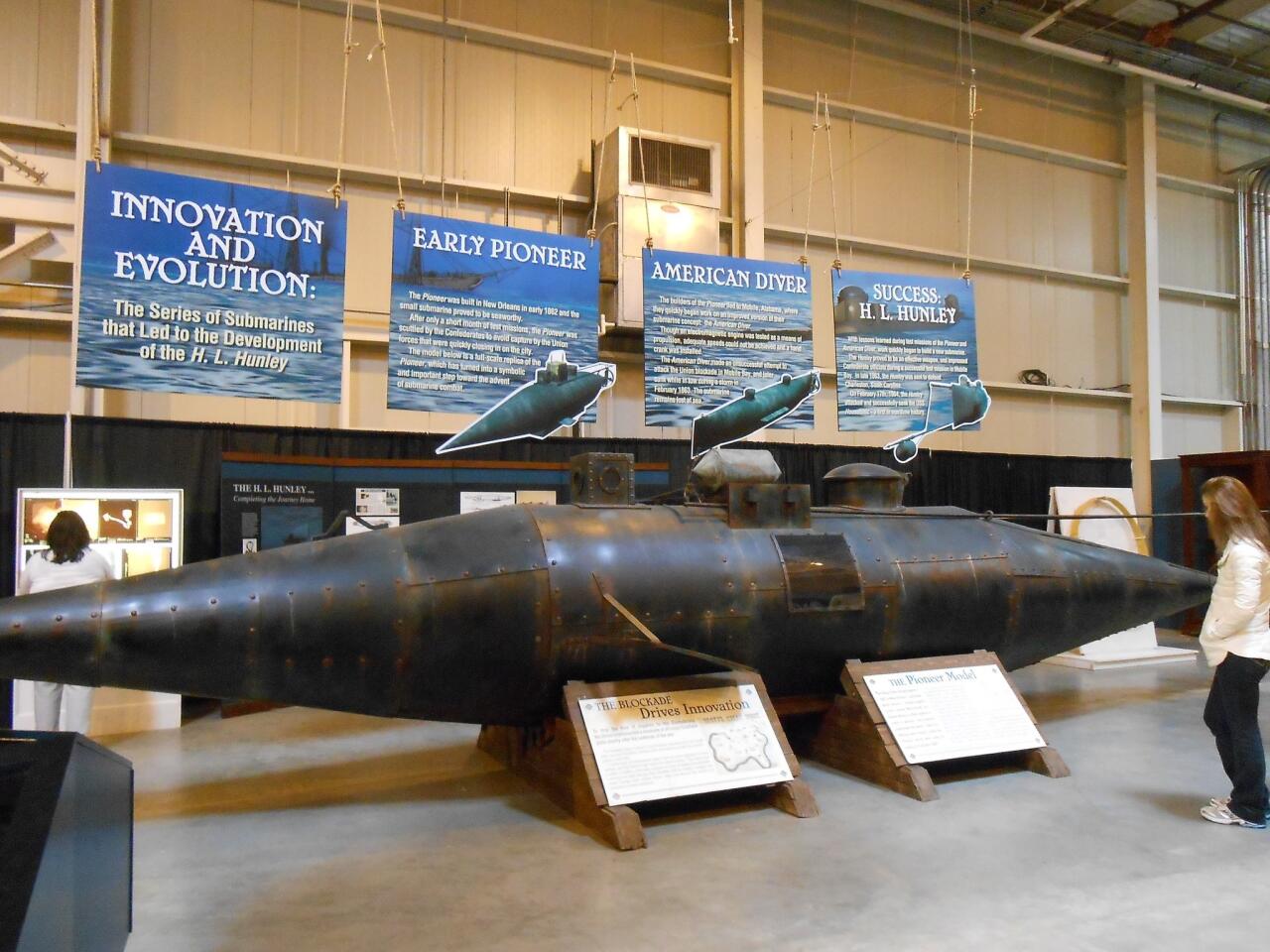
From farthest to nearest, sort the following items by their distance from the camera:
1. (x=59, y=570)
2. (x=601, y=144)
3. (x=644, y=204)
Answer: (x=601, y=144), (x=644, y=204), (x=59, y=570)

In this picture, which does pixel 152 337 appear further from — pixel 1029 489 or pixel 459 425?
pixel 1029 489

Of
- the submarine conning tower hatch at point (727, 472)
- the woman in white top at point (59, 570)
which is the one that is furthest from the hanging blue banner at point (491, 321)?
the submarine conning tower hatch at point (727, 472)

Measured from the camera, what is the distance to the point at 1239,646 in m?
4.30

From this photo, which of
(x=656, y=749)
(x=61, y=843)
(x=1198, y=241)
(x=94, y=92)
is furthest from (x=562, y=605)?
(x=1198, y=241)

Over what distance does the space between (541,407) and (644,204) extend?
2.78 metres

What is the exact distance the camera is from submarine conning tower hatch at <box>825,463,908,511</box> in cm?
595

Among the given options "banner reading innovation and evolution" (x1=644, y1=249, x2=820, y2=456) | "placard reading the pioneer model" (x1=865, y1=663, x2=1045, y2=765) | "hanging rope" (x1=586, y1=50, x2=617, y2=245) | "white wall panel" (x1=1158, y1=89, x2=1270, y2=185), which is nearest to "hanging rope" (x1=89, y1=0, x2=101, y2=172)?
"hanging rope" (x1=586, y1=50, x2=617, y2=245)

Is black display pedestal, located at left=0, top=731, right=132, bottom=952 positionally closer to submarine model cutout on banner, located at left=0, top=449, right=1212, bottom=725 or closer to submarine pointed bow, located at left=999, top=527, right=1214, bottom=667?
submarine model cutout on banner, located at left=0, top=449, right=1212, bottom=725

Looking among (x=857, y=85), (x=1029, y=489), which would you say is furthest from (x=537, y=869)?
(x=857, y=85)

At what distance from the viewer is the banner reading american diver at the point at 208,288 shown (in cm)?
641

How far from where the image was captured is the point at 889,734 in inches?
198

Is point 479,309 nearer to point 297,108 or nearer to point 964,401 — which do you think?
point 297,108

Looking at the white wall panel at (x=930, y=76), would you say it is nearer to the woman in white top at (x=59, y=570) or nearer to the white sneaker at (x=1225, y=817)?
the woman in white top at (x=59, y=570)

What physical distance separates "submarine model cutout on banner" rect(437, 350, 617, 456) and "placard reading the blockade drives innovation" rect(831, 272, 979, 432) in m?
2.54
